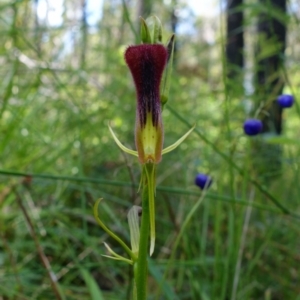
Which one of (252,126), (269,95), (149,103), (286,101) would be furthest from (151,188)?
(269,95)

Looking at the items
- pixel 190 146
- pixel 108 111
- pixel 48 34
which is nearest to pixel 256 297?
pixel 190 146

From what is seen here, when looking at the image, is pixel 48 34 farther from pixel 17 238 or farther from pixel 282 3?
pixel 282 3

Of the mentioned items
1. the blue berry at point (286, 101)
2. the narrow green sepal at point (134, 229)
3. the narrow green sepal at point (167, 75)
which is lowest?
the narrow green sepal at point (134, 229)

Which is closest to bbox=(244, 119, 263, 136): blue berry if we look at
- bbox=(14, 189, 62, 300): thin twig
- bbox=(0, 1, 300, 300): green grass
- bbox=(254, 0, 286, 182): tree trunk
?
bbox=(0, 1, 300, 300): green grass

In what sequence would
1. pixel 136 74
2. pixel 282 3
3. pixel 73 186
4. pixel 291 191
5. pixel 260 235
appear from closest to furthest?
pixel 136 74
pixel 260 235
pixel 73 186
pixel 291 191
pixel 282 3

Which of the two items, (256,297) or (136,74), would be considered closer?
(136,74)

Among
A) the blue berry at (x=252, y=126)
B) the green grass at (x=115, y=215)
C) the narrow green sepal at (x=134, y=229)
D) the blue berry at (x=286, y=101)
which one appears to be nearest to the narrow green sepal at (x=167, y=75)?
the narrow green sepal at (x=134, y=229)

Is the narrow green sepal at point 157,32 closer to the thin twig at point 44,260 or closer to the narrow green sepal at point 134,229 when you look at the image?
the narrow green sepal at point 134,229

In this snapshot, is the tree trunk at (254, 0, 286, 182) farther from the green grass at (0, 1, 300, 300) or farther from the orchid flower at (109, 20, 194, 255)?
the orchid flower at (109, 20, 194, 255)

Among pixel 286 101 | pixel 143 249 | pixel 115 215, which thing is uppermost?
pixel 286 101

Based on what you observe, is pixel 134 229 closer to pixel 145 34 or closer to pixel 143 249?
pixel 143 249

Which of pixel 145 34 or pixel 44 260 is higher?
pixel 145 34
